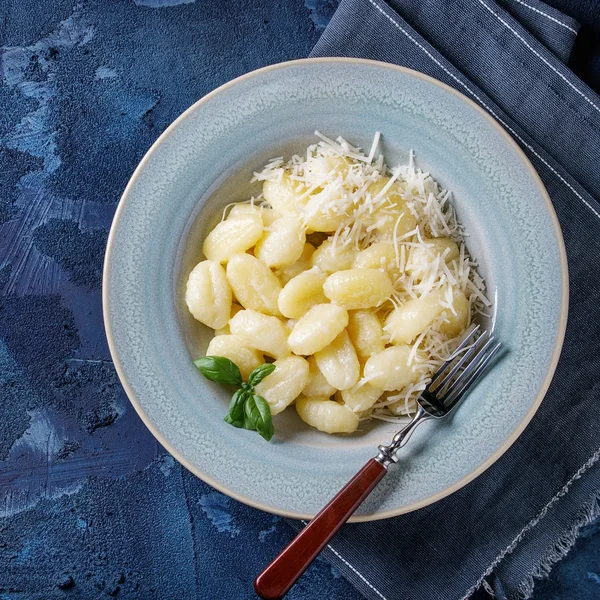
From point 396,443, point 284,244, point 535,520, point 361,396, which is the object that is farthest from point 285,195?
point 535,520

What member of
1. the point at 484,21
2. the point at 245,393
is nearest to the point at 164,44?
the point at 484,21

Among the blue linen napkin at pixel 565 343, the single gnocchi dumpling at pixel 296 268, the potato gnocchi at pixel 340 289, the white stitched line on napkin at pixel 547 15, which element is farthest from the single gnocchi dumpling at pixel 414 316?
the white stitched line on napkin at pixel 547 15

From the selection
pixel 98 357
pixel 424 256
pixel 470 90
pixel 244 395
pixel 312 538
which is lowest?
pixel 98 357

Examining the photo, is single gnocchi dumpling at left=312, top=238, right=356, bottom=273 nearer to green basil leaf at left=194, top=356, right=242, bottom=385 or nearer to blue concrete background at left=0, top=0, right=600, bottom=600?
green basil leaf at left=194, top=356, right=242, bottom=385

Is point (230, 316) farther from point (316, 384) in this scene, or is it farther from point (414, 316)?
point (414, 316)

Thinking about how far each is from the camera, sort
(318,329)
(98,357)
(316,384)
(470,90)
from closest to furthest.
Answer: (318,329)
(316,384)
(470,90)
(98,357)

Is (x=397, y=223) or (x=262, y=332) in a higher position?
(x=397, y=223)

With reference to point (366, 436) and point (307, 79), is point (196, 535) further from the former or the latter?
point (307, 79)
